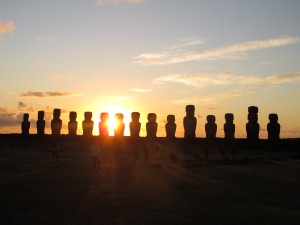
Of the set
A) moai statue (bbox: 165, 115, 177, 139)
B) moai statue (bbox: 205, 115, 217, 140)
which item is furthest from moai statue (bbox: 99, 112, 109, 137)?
moai statue (bbox: 205, 115, 217, 140)

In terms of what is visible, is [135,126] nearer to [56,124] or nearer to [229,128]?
[56,124]

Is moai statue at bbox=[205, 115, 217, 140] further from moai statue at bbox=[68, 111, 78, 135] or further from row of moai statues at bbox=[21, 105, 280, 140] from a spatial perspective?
moai statue at bbox=[68, 111, 78, 135]

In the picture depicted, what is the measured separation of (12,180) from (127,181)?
5.16m

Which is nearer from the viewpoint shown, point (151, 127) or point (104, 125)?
point (151, 127)

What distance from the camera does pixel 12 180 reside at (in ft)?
71.3

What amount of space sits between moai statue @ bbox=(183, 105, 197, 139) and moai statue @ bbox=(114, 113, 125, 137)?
9.82 m

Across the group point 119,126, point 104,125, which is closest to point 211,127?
point 119,126

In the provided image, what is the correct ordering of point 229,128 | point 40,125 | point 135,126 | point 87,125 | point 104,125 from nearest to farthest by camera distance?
point 229,128 → point 40,125 → point 87,125 → point 104,125 → point 135,126

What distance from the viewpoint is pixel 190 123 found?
251ft

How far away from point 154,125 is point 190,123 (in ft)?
18.7

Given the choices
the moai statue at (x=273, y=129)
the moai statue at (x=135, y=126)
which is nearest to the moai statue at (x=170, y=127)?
the moai statue at (x=135, y=126)

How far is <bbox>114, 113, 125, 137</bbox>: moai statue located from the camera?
7544 cm

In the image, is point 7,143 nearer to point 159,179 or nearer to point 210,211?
point 159,179

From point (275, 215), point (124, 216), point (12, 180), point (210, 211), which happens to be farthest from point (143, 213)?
point (12, 180)
